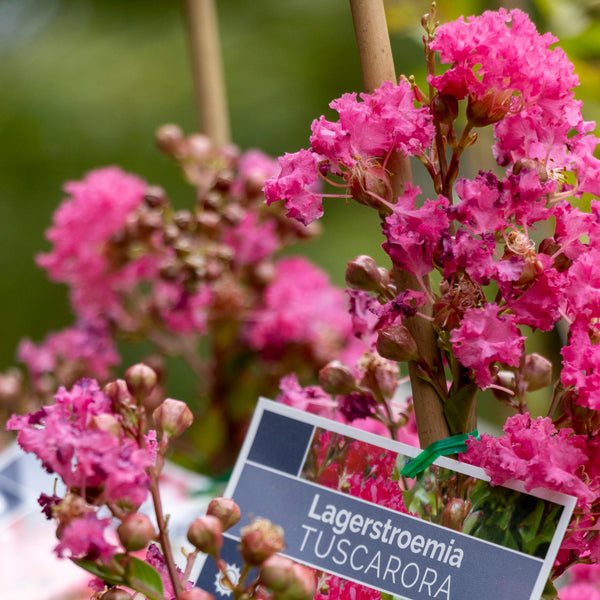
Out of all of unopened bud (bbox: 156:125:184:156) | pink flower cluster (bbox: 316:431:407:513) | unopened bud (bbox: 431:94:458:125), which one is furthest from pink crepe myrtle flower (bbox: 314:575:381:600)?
unopened bud (bbox: 156:125:184:156)

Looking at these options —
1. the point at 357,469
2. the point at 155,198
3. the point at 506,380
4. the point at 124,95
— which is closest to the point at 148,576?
the point at 357,469

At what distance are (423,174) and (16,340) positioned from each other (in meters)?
1.71

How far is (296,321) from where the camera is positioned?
92 centimetres

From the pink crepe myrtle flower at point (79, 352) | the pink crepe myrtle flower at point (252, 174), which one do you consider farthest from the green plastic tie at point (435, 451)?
the pink crepe myrtle flower at point (79, 352)

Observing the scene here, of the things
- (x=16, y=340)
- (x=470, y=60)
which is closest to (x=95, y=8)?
(x=16, y=340)

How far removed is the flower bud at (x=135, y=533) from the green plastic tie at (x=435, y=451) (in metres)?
0.15

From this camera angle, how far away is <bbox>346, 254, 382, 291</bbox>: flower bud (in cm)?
47

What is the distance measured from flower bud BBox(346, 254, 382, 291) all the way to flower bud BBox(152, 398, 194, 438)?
0.13m

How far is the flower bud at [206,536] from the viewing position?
0.38 m

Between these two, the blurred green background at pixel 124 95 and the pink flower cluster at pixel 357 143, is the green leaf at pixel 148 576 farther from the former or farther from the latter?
the blurred green background at pixel 124 95

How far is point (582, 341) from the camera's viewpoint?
1.37ft

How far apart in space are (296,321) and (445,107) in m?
0.52

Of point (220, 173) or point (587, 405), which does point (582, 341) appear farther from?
point (220, 173)

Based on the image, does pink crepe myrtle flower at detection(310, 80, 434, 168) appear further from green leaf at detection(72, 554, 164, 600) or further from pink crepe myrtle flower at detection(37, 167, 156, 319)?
pink crepe myrtle flower at detection(37, 167, 156, 319)
